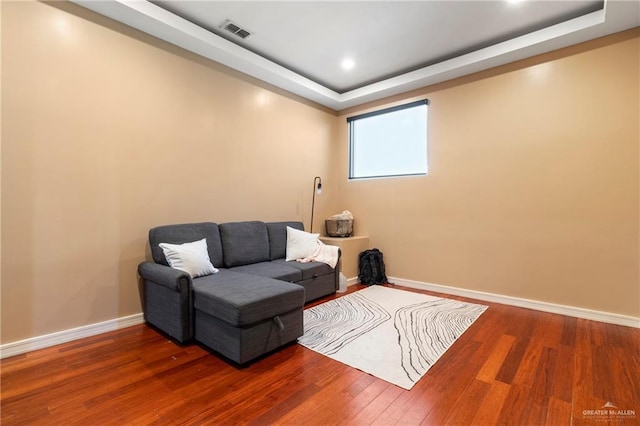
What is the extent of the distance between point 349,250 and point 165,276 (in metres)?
2.59

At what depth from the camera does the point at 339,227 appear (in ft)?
15.4

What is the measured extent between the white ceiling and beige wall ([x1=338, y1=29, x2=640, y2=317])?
315 mm

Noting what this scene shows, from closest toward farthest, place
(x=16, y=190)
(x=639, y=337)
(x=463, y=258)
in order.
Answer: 1. (x=16, y=190)
2. (x=639, y=337)
3. (x=463, y=258)

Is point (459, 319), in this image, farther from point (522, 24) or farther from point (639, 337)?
point (522, 24)

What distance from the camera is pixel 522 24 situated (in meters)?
3.09

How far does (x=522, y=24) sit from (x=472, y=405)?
3.55 meters

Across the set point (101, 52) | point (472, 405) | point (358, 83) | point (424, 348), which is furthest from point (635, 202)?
point (101, 52)

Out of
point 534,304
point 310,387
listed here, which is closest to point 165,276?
point 310,387

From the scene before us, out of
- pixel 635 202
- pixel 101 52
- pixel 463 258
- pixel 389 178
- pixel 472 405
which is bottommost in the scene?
pixel 472 405

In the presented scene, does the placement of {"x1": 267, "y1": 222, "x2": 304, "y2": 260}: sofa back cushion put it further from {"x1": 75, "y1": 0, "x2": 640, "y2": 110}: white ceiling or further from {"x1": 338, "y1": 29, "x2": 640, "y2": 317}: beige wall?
{"x1": 75, "y1": 0, "x2": 640, "y2": 110}: white ceiling


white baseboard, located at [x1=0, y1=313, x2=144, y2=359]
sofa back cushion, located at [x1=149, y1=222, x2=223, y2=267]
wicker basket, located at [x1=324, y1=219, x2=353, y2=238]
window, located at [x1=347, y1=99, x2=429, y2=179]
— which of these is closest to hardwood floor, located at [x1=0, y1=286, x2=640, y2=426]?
white baseboard, located at [x1=0, y1=313, x2=144, y2=359]

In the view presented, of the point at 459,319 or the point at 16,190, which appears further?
the point at 459,319

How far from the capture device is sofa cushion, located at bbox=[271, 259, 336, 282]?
345 cm

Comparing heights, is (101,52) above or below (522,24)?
below
